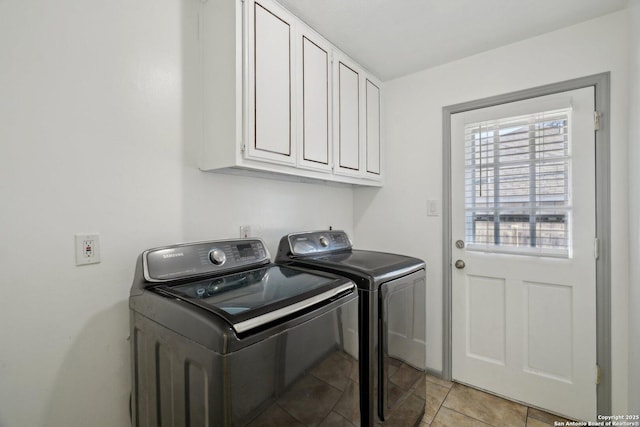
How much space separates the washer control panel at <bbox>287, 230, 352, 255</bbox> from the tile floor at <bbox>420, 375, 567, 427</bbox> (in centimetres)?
119

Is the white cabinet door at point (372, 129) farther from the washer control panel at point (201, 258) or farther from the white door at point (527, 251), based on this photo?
the washer control panel at point (201, 258)

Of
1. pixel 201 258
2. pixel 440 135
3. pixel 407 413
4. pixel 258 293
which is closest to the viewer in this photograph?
pixel 258 293

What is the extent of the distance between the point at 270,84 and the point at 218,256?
895mm

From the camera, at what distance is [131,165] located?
1239 mm

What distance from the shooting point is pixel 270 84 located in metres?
1.44

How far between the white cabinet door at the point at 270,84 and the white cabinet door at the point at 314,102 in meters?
0.09

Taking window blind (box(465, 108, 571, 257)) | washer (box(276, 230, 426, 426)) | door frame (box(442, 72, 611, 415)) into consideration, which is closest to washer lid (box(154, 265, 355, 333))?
washer (box(276, 230, 426, 426))

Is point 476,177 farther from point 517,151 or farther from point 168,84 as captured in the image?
point 168,84

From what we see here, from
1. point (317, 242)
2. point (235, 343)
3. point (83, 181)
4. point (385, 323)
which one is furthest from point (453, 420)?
point (83, 181)

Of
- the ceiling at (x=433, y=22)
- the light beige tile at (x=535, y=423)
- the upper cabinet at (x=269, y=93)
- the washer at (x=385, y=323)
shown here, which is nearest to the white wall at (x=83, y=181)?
the upper cabinet at (x=269, y=93)

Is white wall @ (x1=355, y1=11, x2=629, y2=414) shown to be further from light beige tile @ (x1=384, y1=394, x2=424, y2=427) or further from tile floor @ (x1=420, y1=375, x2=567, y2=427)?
light beige tile @ (x1=384, y1=394, x2=424, y2=427)

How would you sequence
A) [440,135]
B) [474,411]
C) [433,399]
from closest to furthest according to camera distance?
1. [474,411]
2. [433,399]
3. [440,135]

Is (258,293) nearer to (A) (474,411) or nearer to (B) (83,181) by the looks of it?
(B) (83,181)

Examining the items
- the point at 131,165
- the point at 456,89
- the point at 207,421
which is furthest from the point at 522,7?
the point at 207,421
